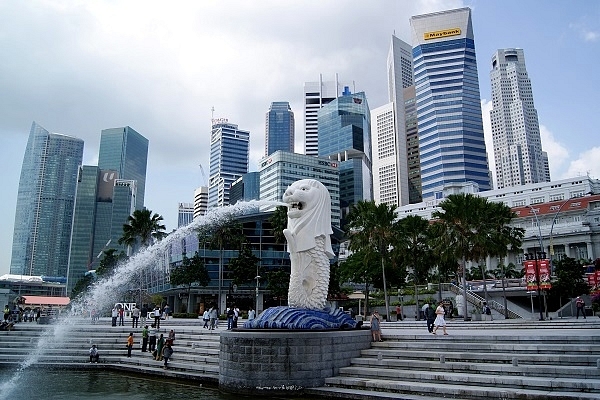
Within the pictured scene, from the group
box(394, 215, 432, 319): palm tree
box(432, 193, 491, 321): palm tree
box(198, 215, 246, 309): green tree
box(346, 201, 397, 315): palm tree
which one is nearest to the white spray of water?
box(346, 201, 397, 315): palm tree

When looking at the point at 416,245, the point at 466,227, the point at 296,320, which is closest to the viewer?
the point at 296,320

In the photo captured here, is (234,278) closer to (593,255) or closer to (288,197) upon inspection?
(288,197)

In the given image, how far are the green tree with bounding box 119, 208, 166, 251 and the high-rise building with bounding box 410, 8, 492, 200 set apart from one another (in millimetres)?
93506

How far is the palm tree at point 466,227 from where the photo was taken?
121 feet

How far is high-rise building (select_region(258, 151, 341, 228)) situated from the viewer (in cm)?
13775

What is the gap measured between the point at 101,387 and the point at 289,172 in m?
123

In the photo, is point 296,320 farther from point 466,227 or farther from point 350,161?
point 350,161

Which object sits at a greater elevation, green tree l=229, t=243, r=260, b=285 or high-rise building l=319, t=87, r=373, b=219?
high-rise building l=319, t=87, r=373, b=219

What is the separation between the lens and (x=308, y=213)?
60.9 ft

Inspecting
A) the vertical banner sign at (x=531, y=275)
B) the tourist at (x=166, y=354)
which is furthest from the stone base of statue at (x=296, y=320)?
the vertical banner sign at (x=531, y=275)

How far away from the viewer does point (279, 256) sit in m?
68.2

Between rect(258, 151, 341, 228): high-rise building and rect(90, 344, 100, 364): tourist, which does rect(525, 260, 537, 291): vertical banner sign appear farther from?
rect(258, 151, 341, 228): high-rise building

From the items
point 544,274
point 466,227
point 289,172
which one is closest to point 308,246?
point 544,274

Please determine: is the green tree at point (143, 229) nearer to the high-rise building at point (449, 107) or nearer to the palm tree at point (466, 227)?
the palm tree at point (466, 227)
